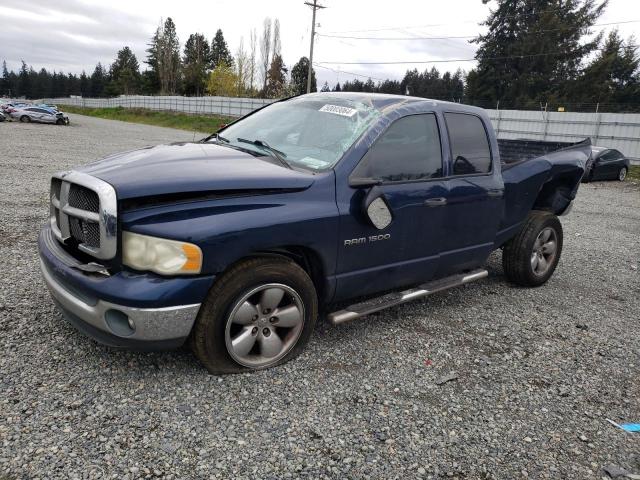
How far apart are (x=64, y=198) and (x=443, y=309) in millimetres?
3209

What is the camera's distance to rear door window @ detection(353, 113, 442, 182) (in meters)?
3.53

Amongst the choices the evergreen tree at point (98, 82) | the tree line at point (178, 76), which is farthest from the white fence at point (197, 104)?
the evergreen tree at point (98, 82)

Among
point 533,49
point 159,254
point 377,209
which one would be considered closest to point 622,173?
point 377,209

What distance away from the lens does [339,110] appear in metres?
3.87

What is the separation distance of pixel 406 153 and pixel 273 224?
1.33m

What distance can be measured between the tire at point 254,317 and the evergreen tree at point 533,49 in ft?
159

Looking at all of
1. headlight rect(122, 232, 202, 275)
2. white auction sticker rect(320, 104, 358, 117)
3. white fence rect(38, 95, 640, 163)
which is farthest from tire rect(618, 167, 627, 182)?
headlight rect(122, 232, 202, 275)

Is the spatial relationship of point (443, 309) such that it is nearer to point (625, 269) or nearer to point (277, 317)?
point (277, 317)

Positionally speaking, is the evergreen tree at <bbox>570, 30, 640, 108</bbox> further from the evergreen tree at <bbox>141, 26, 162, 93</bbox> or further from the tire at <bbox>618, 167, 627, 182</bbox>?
the evergreen tree at <bbox>141, 26, 162, 93</bbox>

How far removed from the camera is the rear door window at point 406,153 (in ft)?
11.6

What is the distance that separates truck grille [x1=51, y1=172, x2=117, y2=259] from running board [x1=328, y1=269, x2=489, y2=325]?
1.53m

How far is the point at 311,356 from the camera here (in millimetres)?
3494

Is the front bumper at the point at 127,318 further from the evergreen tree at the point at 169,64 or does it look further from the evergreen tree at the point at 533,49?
the evergreen tree at the point at 169,64

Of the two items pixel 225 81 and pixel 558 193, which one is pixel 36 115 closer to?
pixel 225 81
